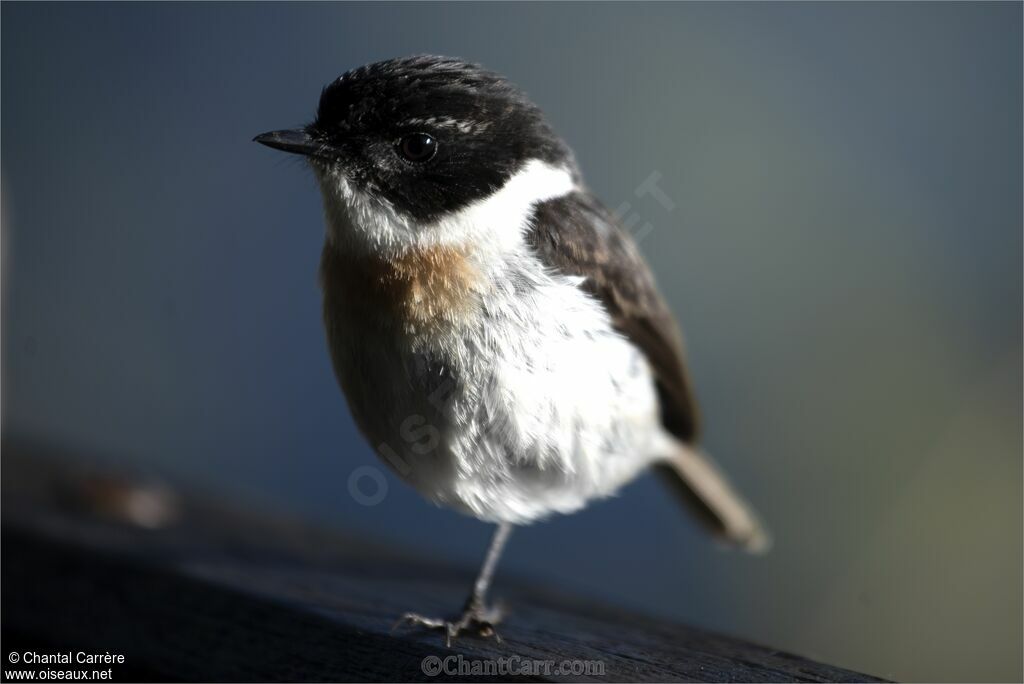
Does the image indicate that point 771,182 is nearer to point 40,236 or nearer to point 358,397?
point 358,397

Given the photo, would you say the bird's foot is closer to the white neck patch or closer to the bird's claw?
the bird's claw

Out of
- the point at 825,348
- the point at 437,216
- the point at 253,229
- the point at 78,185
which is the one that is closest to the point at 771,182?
the point at 825,348

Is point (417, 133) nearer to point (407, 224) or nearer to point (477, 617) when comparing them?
point (407, 224)

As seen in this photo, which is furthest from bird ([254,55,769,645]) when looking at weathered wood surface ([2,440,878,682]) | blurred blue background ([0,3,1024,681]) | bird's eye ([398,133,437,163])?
A: blurred blue background ([0,3,1024,681])

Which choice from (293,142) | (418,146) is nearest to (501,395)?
(418,146)

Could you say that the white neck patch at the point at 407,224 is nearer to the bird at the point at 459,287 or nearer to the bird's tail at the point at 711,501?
the bird at the point at 459,287
